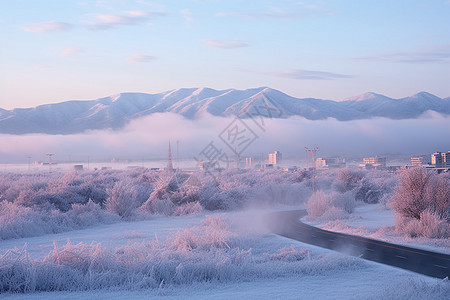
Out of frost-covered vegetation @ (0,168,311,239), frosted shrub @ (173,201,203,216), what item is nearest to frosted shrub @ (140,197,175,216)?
frost-covered vegetation @ (0,168,311,239)

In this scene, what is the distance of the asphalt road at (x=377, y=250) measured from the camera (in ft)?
53.3

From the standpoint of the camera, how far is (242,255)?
47.2 feet

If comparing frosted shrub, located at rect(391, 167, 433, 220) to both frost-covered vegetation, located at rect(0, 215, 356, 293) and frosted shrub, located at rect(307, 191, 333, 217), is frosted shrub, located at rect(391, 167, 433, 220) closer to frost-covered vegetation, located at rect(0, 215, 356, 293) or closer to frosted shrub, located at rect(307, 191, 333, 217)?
frosted shrub, located at rect(307, 191, 333, 217)

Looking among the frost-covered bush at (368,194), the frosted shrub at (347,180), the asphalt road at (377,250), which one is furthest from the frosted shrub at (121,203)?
the frosted shrub at (347,180)

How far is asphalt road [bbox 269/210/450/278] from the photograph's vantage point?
53.3 feet

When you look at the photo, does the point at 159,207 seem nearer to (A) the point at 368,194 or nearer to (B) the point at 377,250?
(B) the point at 377,250

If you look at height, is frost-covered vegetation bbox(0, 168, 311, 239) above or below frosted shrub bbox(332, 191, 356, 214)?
above

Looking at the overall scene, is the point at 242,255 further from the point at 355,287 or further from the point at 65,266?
the point at 65,266

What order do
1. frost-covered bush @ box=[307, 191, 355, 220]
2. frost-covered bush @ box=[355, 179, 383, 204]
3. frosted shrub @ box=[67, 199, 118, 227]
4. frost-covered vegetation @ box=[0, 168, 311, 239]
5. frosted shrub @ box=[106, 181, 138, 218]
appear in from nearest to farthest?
1. frost-covered vegetation @ box=[0, 168, 311, 239]
2. frosted shrub @ box=[67, 199, 118, 227]
3. frosted shrub @ box=[106, 181, 138, 218]
4. frost-covered bush @ box=[307, 191, 355, 220]
5. frost-covered bush @ box=[355, 179, 383, 204]

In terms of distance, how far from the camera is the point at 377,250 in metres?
20.5

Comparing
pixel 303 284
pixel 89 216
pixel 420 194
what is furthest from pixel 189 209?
pixel 303 284

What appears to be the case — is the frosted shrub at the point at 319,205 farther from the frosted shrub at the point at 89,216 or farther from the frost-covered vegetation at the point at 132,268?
the frost-covered vegetation at the point at 132,268

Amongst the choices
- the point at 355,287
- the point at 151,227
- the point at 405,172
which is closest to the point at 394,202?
the point at 405,172

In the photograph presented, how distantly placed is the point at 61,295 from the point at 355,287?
7.73 metres
